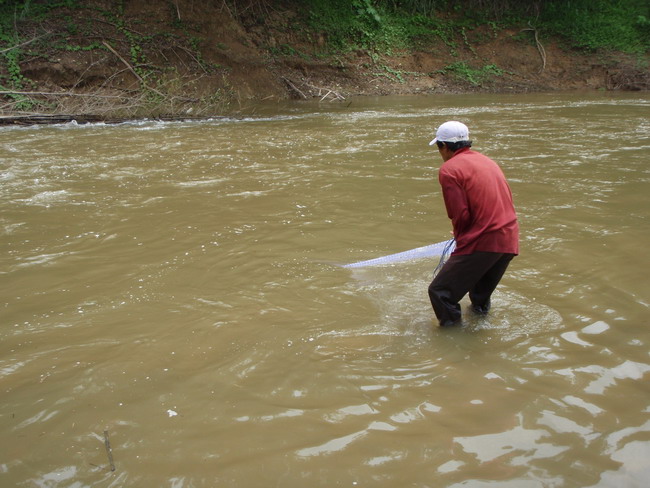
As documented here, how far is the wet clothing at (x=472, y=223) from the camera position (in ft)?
12.2

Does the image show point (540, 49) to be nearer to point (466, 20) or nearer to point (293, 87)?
point (466, 20)

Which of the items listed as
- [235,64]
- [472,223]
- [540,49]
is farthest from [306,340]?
[540,49]

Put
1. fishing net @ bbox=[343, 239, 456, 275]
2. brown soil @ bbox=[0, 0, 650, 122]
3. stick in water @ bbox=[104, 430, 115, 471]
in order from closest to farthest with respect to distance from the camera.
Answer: stick in water @ bbox=[104, 430, 115, 471] < fishing net @ bbox=[343, 239, 456, 275] < brown soil @ bbox=[0, 0, 650, 122]

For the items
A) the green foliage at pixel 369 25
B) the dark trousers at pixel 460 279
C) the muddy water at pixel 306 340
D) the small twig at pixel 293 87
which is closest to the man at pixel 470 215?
the dark trousers at pixel 460 279

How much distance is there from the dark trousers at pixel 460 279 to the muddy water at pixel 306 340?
20 cm

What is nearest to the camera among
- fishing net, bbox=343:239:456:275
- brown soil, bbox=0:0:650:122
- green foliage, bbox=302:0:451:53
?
fishing net, bbox=343:239:456:275

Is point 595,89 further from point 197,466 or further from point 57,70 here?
point 197,466

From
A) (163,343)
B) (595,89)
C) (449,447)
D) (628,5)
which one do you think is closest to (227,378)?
(163,343)

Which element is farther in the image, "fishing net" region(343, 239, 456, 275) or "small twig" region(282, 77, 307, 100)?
"small twig" region(282, 77, 307, 100)

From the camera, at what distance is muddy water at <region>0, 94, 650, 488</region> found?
278 cm

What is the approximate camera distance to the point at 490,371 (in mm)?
3516

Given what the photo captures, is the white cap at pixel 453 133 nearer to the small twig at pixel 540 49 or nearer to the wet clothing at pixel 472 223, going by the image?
the wet clothing at pixel 472 223

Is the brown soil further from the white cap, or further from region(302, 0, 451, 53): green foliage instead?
the white cap

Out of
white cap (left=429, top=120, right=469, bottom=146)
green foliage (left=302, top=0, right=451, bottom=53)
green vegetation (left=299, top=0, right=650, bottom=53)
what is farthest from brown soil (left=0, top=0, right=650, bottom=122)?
white cap (left=429, top=120, right=469, bottom=146)
